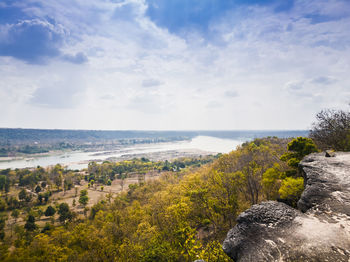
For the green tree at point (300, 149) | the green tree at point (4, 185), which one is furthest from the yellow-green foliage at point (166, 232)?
the green tree at point (4, 185)

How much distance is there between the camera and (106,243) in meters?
23.1

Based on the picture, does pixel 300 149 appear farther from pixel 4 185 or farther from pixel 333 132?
pixel 4 185

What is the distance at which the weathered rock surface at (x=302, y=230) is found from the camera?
7.52 metres

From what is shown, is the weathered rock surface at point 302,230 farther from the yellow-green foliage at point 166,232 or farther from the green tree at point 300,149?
the green tree at point 300,149

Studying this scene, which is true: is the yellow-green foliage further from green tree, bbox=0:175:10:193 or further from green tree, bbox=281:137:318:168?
green tree, bbox=0:175:10:193

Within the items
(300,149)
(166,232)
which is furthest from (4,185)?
(300,149)

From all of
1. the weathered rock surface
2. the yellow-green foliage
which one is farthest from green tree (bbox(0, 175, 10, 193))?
the weathered rock surface

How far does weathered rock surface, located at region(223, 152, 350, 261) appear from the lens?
752 centimetres

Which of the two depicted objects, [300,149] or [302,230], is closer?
[302,230]

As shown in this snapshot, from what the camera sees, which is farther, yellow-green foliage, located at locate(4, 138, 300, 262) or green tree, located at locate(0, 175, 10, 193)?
green tree, located at locate(0, 175, 10, 193)

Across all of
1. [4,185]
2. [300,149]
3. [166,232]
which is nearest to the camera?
[166,232]

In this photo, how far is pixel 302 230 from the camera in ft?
28.5

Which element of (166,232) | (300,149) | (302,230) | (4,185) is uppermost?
(300,149)

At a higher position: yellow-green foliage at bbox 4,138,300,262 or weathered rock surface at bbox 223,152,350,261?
weathered rock surface at bbox 223,152,350,261
